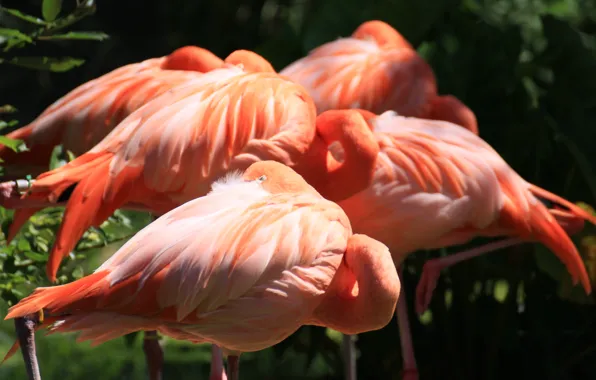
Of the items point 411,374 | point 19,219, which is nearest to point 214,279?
point 19,219

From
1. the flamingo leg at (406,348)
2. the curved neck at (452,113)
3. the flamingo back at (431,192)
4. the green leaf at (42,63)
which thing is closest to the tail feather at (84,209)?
the green leaf at (42,63)

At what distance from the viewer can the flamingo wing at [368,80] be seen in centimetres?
355

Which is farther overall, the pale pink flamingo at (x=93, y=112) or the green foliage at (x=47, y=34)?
the pale pink flamingo at (x=93, y=112)

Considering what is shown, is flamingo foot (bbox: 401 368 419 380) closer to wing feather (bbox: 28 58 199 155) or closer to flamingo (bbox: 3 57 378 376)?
flamingo (bbox: 3 57 378 376)

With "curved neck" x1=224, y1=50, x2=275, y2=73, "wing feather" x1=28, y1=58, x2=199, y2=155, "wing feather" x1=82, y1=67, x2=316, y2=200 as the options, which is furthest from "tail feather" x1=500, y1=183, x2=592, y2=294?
"wing feather" x1=28, y1=58, x2=199, y2=155

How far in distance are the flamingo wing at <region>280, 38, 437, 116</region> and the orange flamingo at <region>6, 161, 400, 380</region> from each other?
1.04 metres

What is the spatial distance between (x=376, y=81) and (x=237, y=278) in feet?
4.80

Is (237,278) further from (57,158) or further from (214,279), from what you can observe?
(57,158)

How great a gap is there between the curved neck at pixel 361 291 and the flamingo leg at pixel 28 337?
664mm

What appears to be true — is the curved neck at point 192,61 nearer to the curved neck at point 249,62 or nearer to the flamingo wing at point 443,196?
the curved neck at point 249,62

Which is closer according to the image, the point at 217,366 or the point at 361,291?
the point at 361,291

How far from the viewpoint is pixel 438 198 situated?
308cm

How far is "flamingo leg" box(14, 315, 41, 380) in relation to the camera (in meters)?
2.19

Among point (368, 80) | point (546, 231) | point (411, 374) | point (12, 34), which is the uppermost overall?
point (12, 34)
